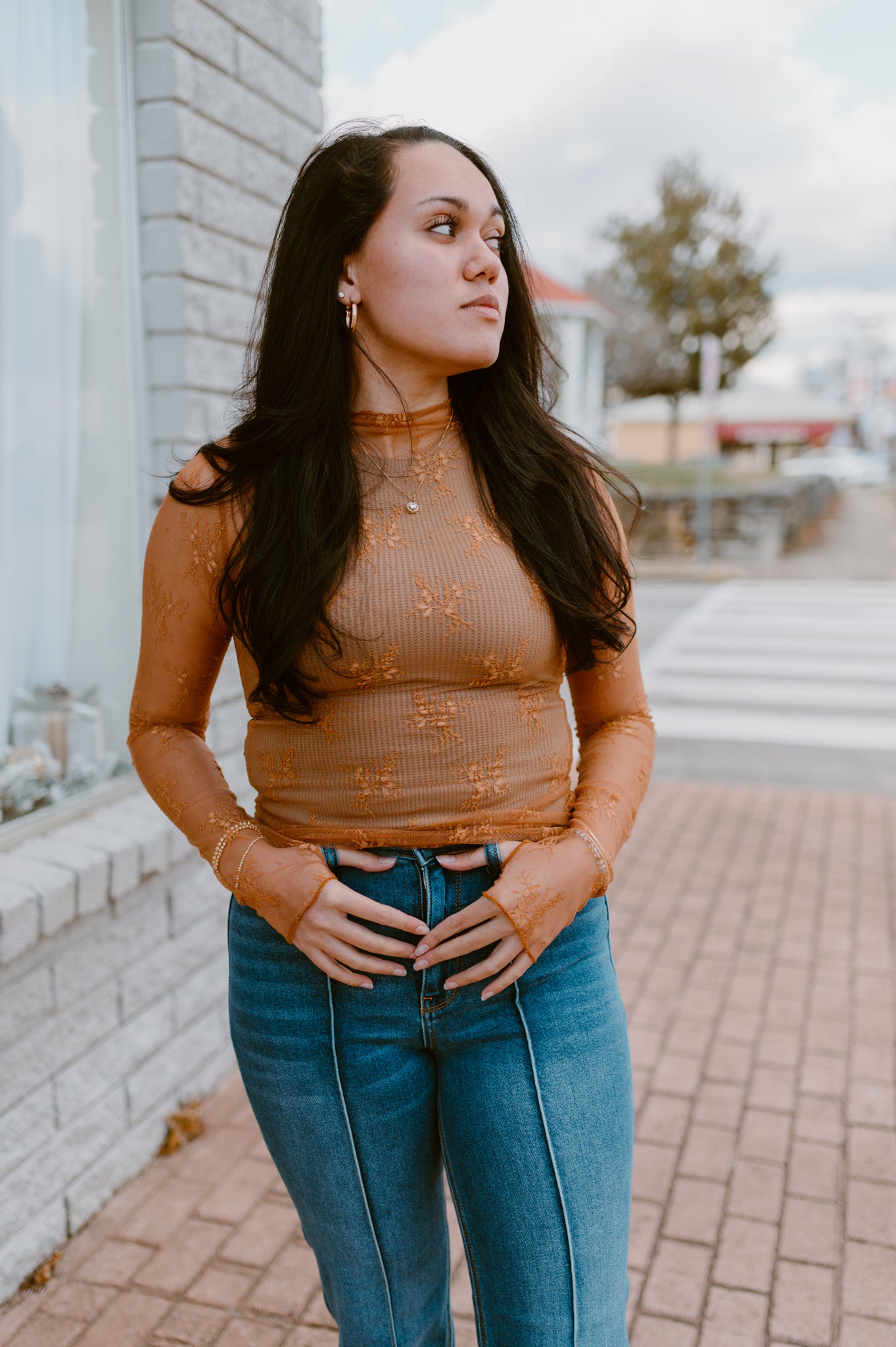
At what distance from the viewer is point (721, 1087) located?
10.7ft

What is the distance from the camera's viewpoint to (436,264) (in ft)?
4.88

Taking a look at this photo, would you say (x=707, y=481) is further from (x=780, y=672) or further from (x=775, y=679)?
(x=775, y=679)

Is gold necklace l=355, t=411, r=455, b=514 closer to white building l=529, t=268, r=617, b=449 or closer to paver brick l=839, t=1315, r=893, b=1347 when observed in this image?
paver brick l=839, t=1315, r=893, b=1347

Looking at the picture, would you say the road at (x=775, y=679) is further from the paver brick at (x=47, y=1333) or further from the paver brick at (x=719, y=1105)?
the paver brick at (x=47, y=1333)

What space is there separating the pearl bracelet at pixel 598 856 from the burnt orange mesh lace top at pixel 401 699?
24 mm

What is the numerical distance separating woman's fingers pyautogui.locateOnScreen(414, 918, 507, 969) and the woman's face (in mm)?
756

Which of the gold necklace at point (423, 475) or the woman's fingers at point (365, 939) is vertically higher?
the gold necklace at point (423, 475)

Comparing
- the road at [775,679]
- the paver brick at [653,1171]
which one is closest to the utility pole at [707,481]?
the road at [775,679]

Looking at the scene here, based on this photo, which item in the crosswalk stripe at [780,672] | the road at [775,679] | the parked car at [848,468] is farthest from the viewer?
the parked car at [848,468]

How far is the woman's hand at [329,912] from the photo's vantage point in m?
1.34

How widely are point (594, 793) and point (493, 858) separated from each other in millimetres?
210

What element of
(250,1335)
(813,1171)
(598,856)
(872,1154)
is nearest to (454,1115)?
(598,856)

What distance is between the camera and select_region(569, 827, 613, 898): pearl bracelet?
1433 millimetres

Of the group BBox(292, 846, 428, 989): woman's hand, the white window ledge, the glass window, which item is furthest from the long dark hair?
the glass window
